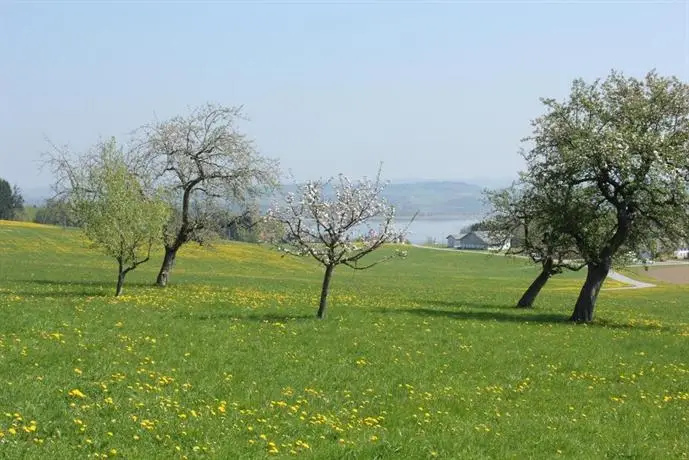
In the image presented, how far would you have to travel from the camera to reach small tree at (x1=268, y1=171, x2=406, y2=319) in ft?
85.1

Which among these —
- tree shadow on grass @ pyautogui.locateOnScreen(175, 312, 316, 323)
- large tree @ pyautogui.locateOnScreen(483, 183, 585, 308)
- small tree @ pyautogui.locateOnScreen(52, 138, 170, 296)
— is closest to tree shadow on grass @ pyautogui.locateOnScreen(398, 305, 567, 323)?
large tree @ pyautogui.locateOnScreen(483, 183, 585, 308)

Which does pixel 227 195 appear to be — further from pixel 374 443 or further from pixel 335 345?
pixel 374 443

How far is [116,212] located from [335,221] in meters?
11.0

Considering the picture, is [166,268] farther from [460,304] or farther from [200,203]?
[460,304]

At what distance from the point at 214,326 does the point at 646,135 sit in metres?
22.0

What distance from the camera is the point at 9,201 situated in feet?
522

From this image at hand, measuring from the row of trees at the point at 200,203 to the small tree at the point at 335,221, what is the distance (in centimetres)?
4

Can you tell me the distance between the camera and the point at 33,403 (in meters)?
10.6

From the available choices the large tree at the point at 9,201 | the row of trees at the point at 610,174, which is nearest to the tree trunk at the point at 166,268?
the row of trees at the point at 610,174

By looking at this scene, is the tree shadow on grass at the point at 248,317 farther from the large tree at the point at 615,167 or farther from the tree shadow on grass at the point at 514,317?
the large tree at the point at 615,167

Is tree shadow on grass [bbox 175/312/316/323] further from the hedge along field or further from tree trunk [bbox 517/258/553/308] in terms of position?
tree trunk [bbox 517/258/553/308]

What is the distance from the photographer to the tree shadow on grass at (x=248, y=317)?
79.0 feet

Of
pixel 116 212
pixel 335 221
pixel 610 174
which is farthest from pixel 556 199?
pixel 116 212

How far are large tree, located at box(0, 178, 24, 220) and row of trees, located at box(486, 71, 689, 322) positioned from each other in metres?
149
